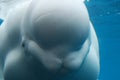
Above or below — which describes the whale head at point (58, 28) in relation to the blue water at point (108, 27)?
above

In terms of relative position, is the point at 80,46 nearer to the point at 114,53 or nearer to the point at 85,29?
the point at 85,29

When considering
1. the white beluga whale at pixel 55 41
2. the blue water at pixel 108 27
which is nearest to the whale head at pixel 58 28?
the white beluga whale at pixel 55 41

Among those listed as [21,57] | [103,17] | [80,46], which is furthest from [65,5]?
[103,17]

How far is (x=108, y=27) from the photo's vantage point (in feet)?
46.3

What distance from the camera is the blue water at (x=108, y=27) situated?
10164 millimetres

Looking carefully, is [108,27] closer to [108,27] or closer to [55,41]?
[108,27]

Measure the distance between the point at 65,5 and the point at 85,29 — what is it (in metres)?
0.22

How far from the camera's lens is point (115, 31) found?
49.8 ft

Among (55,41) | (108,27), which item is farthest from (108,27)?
(55,41)

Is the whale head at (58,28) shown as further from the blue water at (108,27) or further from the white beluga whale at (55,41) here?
the blue water at (108,27)

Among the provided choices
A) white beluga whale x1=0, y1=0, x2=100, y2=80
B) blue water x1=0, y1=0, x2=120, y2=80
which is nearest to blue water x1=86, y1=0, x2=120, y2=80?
blue water x1=0, y1=0, x2=120, y2=80

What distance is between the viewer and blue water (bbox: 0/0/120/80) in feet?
33.3

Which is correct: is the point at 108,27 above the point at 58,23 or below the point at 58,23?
below

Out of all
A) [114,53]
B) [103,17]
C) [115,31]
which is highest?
[103,17]
